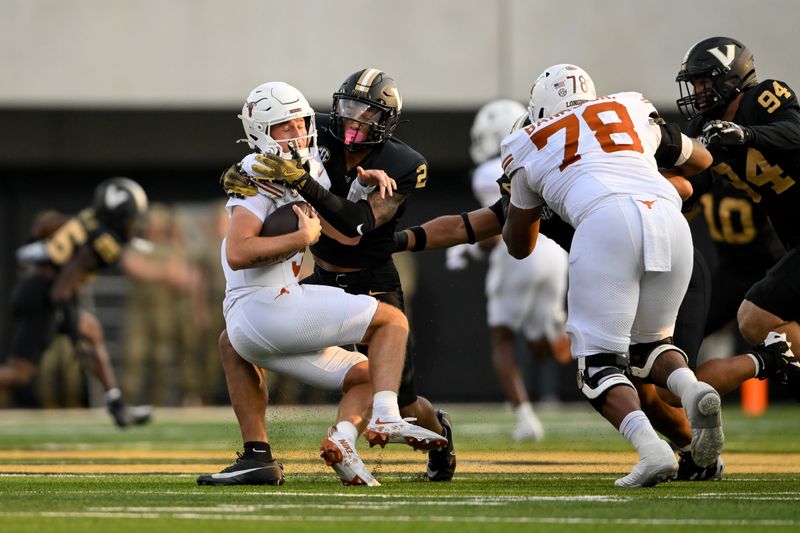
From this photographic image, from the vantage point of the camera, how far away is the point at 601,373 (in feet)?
19.4

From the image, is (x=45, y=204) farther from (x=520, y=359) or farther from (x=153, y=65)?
(x=520, y=359)

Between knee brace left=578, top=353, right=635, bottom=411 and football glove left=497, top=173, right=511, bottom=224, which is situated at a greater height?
football glove left=497, top=173, right=511, bottom=224

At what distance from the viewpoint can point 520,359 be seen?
1745 centimetres

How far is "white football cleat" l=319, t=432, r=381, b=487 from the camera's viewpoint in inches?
231

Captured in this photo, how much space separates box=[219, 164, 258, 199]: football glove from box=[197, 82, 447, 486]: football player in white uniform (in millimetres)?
25

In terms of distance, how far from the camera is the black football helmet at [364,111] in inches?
261

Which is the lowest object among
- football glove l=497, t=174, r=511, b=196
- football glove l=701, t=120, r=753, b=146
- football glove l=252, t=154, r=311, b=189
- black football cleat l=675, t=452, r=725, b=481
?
black football cleat l=675, t=452, r=725, b=481

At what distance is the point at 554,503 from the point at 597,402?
0.79 metres

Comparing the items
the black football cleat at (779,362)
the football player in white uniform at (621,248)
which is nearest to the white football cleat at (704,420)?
the football player in white uniform at (621,248)

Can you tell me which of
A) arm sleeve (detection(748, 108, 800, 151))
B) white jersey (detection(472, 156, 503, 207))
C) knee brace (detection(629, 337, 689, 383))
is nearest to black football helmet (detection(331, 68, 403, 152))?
knee brace (detection(629, 337, 689, 383))

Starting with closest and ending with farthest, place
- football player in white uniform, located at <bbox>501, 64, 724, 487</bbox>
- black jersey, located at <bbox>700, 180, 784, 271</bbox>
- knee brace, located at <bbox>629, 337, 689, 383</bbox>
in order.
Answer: football player in white uniform, located at <bbox>501, 64, 724, 487</bbox>
knee brace, located at <bbox>629, 337, 689, 383</bbox>
black jersey, located at <bbox>700, 180, 784, 271</bbox>

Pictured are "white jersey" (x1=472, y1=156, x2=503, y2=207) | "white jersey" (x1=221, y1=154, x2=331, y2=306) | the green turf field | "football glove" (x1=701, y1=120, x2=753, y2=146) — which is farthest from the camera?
"white jersey" (x1=472, y1=156, x2=503, y2=207)

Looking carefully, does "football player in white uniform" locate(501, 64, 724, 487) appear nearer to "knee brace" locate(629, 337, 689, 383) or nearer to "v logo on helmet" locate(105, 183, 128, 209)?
"knee brace" locate(629, 337, 689, 383)

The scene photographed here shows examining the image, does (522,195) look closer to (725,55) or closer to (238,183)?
(238,183)
